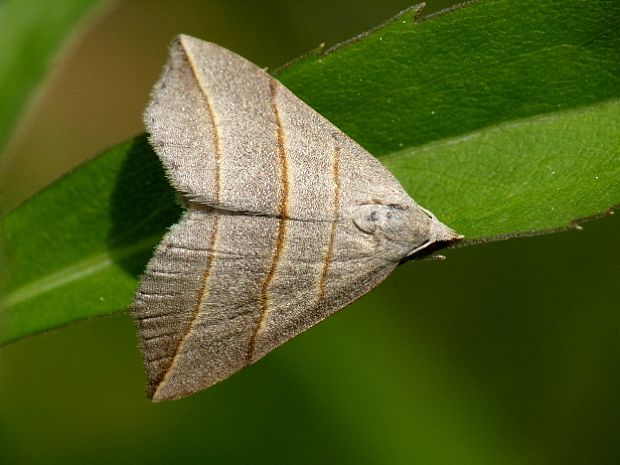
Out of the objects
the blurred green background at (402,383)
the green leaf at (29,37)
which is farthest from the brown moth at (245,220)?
the blurred green background at (402,383)

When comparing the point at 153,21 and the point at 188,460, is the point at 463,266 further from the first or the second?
the point at 153,21

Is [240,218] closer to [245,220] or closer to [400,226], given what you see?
[245,220]

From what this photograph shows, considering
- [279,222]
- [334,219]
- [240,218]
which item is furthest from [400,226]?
[240,218]

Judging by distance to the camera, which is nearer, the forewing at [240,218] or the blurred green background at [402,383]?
the forewing at [240,218]

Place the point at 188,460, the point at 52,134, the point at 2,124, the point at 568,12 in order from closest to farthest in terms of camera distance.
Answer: the point at 568,12 < the point at 2,124 < the point at 188,460 < the point at 52,134

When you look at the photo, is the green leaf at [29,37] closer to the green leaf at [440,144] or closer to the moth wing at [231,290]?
the green leaf at [440,144]

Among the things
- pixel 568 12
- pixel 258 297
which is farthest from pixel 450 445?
pixel 568 12

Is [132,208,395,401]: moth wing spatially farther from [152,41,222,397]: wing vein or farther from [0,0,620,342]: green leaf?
[0,0,620,342]: green leaf
